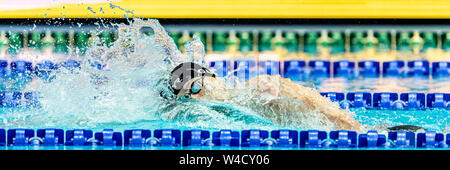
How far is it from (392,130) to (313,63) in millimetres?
4134

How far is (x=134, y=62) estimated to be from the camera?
592 centimetres

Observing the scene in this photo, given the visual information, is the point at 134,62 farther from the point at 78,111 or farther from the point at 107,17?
the point at 107,17

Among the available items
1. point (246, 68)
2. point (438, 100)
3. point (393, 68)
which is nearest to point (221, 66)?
point (246, 68)

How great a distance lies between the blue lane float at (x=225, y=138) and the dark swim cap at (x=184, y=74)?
0.51 meters

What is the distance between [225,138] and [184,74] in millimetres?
674

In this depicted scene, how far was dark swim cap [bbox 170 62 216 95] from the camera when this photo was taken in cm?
532

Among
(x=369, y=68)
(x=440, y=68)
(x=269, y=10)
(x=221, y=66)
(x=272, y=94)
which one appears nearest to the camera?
(x=272, y=94)

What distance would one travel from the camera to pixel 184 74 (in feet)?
17.6

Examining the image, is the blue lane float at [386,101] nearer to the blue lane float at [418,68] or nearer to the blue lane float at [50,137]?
the blue lane float at [418,68]

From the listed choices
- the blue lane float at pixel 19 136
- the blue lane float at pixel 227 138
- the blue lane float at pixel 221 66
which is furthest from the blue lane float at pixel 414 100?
the blue lane float at pixel 19 136

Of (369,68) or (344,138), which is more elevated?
(369,68)

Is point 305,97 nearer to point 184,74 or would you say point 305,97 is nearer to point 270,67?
point 184,74

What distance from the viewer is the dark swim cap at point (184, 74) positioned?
210 inches
